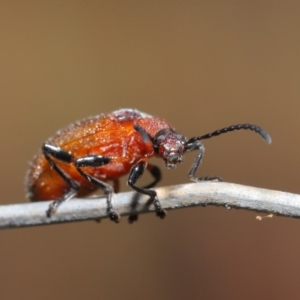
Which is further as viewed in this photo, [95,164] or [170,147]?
[95,164]

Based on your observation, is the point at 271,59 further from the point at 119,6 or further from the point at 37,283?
the point at 37,283

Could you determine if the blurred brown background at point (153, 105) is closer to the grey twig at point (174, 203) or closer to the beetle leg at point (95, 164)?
the beetle leg at point (95, 164)

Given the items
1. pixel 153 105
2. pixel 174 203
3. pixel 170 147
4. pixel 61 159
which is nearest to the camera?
pixel 174 203

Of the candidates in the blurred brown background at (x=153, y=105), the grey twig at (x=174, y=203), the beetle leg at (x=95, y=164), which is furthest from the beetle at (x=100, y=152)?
the blurred brown background at (x=153, y=105)

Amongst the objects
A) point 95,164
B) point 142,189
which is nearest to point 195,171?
point 142,189

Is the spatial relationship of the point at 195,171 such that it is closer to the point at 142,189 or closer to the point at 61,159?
the point at 142,189

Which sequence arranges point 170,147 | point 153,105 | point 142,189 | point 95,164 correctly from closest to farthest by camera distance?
point 142,189, point 170,147, point 95,164, point 153,105

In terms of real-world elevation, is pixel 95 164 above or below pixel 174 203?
above
